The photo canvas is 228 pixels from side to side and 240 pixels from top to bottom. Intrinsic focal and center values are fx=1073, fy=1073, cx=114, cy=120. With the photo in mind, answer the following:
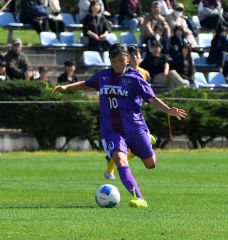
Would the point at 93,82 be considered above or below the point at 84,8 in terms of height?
above

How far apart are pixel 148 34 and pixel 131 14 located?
347cm

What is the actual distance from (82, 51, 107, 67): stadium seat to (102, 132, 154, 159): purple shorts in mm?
17980

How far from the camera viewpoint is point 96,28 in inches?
1267

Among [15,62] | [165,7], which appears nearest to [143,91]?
[15,62]

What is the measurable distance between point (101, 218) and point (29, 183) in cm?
601

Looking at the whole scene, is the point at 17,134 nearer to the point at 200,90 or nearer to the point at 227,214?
the point at 200,90

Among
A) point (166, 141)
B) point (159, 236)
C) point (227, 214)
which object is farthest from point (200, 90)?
point (159, 236)

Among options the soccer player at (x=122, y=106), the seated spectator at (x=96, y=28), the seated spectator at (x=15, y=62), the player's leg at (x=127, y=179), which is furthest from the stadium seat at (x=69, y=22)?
the player's leg at (x=127, y=179)

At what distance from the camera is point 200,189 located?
16234 millimetres

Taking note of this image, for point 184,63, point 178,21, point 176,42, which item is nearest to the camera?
point 184,63

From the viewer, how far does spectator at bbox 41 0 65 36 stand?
32.6 meters

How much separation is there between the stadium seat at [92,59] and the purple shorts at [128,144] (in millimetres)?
17980

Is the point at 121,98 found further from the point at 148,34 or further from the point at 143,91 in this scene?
the point at 148,34

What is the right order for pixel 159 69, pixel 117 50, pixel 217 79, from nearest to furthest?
pixel 117 50 < pixel 159 69 < pixel 217 79
